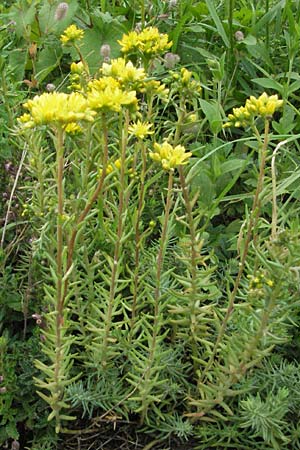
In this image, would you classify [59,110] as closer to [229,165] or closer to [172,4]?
[229,165]

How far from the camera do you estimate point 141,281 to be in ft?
4.49

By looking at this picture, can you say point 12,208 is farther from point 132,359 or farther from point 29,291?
point 132,359

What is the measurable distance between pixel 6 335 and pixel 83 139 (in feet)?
1.66

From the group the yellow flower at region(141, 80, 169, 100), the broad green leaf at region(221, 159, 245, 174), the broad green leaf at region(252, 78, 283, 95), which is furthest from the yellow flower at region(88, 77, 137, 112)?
the broad green leaf at region(252, 78, 283, 95)

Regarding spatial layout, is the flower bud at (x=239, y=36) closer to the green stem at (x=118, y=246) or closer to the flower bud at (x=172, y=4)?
the flower bud at (x=172, y=4)

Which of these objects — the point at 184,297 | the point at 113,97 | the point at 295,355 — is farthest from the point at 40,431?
the point at 113,97

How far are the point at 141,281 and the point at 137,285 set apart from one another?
0.03 m

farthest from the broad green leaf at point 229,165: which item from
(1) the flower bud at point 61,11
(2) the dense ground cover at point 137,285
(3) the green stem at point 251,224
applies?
(1) the flower bud at point 61,11

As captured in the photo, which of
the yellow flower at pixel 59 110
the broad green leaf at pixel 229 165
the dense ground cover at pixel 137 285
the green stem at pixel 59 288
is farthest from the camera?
the broad green leaf at pixel 229 165

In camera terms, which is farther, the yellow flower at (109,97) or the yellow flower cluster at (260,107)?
the yellow flower cluster at (260,107)

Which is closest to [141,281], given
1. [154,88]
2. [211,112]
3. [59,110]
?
[154,88]

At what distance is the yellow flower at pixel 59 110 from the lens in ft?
3.13

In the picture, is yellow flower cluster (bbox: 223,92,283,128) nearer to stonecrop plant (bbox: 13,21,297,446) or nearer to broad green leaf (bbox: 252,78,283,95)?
stonecrop plant (bbox: 13,21,297,446)

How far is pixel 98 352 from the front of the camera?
1.38m
